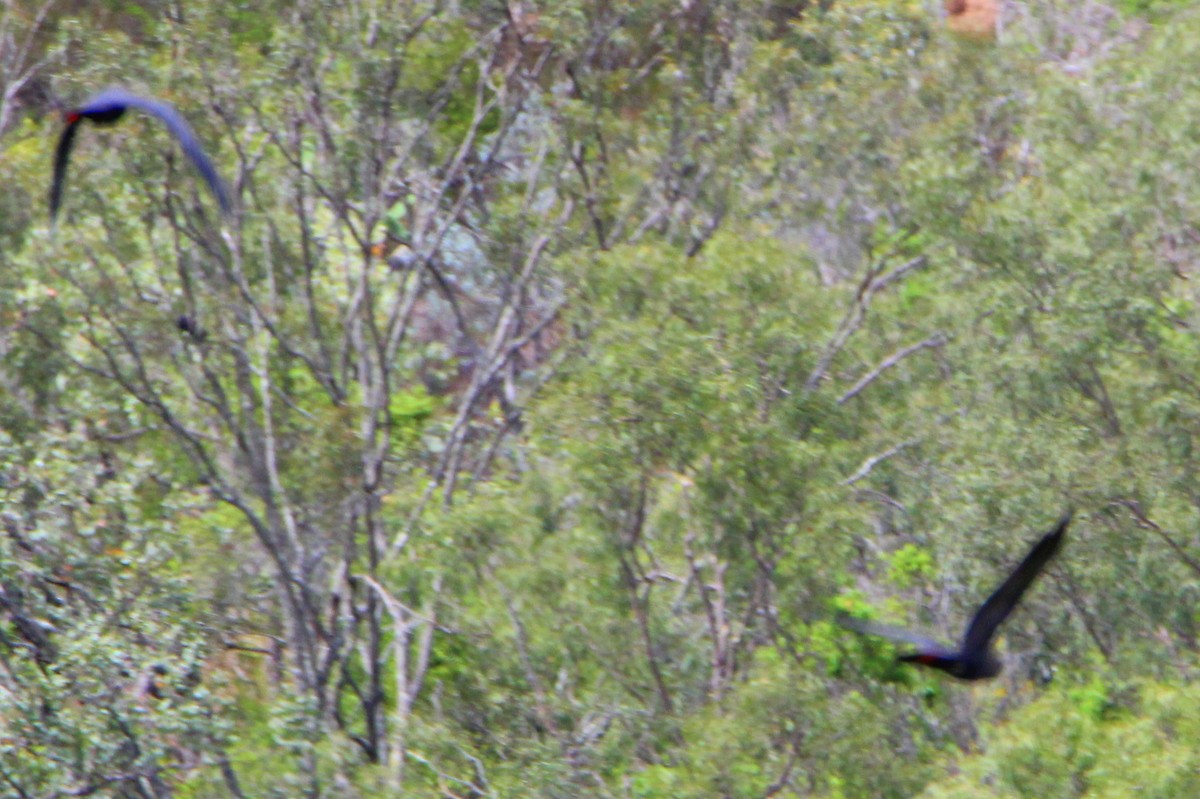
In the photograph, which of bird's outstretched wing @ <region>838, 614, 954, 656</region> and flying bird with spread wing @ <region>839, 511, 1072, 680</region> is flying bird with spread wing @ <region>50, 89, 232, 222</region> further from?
bird's outstretched wing @ <region>838, 614, 954, 656</region>

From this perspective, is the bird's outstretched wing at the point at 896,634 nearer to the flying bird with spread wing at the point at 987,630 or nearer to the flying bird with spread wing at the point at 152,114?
the flying bird with spread wing at the point at 987,630

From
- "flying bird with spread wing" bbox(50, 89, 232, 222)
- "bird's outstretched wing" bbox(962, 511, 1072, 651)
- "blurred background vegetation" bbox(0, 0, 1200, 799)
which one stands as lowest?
"blurred background vegetation" bbox(0, 0, 1200, 799)

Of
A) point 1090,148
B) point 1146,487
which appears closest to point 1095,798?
point 1146,487

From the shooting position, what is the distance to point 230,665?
16.8 metres

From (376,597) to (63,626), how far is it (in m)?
4.12

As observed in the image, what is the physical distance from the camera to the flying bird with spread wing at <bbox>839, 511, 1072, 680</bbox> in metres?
9.38

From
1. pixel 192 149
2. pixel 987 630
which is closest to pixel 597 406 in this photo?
pixel 987 630

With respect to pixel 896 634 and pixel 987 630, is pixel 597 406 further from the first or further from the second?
pixel 987 630

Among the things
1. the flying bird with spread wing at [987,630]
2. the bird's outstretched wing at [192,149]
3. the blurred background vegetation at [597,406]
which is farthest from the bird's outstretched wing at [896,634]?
the bird's outstretched wing at [192,149]

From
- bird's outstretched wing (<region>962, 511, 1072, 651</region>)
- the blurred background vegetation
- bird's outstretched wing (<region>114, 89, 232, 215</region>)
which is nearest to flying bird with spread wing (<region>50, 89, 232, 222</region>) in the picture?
bird's outstretched wing (<region>114, 89, 232, 215</region>)

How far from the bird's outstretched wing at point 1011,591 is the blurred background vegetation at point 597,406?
4.56 ft

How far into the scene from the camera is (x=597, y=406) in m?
12.8

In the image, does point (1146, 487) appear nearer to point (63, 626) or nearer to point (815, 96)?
point (815, 96)

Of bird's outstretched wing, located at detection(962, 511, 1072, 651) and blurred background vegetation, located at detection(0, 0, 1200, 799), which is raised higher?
bird's outstretched wing, located at detection(962, 511, 1072, 651)
